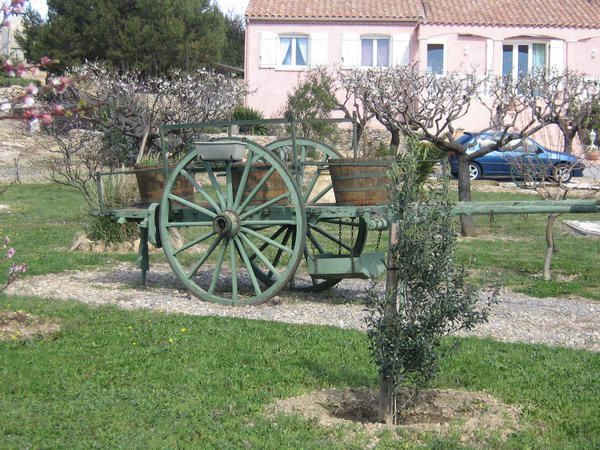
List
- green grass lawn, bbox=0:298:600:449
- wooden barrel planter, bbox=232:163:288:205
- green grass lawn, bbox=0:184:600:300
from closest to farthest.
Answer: green grass lawn, bbox=0:298:600:449
wooden barrel planter, bbox=232:163:288:205
green grass lawn, bbox=0:184:600:300

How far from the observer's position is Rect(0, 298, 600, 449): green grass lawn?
5.20 metres

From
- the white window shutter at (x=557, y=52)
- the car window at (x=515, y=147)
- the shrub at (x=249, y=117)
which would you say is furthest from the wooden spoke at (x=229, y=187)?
the white window shutter at (x=557, y=52)

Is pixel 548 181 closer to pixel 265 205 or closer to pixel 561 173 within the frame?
pixel 561 173

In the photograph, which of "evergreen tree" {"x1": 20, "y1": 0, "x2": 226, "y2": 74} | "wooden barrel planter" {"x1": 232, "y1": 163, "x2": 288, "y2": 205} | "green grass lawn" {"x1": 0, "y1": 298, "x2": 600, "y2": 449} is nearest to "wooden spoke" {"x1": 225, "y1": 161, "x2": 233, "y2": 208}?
"wooden barrel planter" {"x1": 232, "y1": 163, "x2": 288, "y2": 205}

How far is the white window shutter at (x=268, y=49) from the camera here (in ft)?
106

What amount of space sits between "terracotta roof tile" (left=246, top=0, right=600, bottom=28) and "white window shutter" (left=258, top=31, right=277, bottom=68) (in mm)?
613

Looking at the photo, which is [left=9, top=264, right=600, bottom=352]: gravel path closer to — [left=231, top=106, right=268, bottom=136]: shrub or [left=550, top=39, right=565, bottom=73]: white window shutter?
[left=231, top=106, right=268, bottom=136]: shrub

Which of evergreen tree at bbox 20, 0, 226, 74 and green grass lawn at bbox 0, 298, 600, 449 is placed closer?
green grass lawn at bbox 0, 298, 600, 449

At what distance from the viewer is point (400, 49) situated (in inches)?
1266

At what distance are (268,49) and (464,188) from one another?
1773 centimetres

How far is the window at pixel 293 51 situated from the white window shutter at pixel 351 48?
133 centimetres

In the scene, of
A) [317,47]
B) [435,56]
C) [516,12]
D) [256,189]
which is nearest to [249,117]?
[317,47]

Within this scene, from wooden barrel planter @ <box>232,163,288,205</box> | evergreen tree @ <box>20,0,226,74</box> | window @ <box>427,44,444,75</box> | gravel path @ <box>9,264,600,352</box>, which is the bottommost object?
gravel path @ <box>9,264,600,352</box>

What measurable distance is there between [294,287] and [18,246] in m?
5.15
